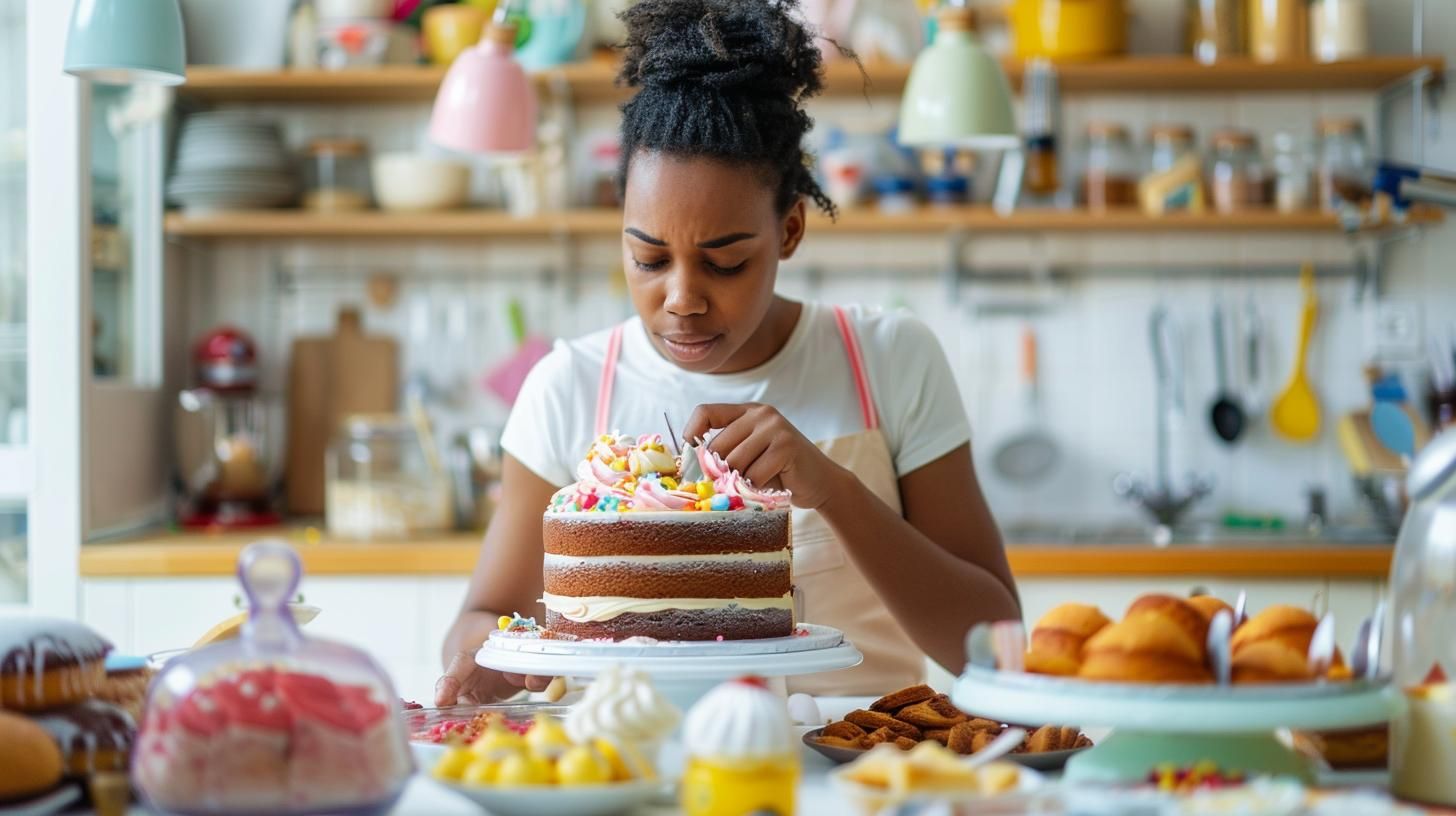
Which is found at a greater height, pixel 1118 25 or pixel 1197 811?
pixel 1118 25

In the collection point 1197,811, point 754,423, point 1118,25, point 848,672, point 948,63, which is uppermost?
point 1118,25

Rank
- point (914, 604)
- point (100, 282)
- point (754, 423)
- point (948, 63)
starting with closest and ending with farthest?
point (754, 423)
point (914, 604)
point (948, 63)
point (100, 282)

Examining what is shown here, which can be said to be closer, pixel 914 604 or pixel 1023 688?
pixel 1023 688

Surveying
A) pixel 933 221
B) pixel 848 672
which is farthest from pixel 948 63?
pixel 848 672

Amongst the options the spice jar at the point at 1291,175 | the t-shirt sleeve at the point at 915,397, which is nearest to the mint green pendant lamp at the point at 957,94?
the t-shirt sleeve at the point at 915,397

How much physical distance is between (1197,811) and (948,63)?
1.91 metres

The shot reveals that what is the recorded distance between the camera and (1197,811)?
2.87ft

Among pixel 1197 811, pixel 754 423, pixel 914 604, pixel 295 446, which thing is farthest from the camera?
pixel 295 446

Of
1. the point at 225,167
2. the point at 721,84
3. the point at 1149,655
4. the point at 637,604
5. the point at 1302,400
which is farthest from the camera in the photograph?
the point at 1302,400

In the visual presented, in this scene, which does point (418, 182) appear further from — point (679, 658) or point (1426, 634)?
point (1426, 634)

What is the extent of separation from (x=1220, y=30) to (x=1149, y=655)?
9.16 feet

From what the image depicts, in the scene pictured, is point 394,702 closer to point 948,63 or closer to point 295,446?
point 948,63

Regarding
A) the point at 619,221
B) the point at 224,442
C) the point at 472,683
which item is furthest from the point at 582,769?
the point at 224,442

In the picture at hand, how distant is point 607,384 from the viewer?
189 cm
